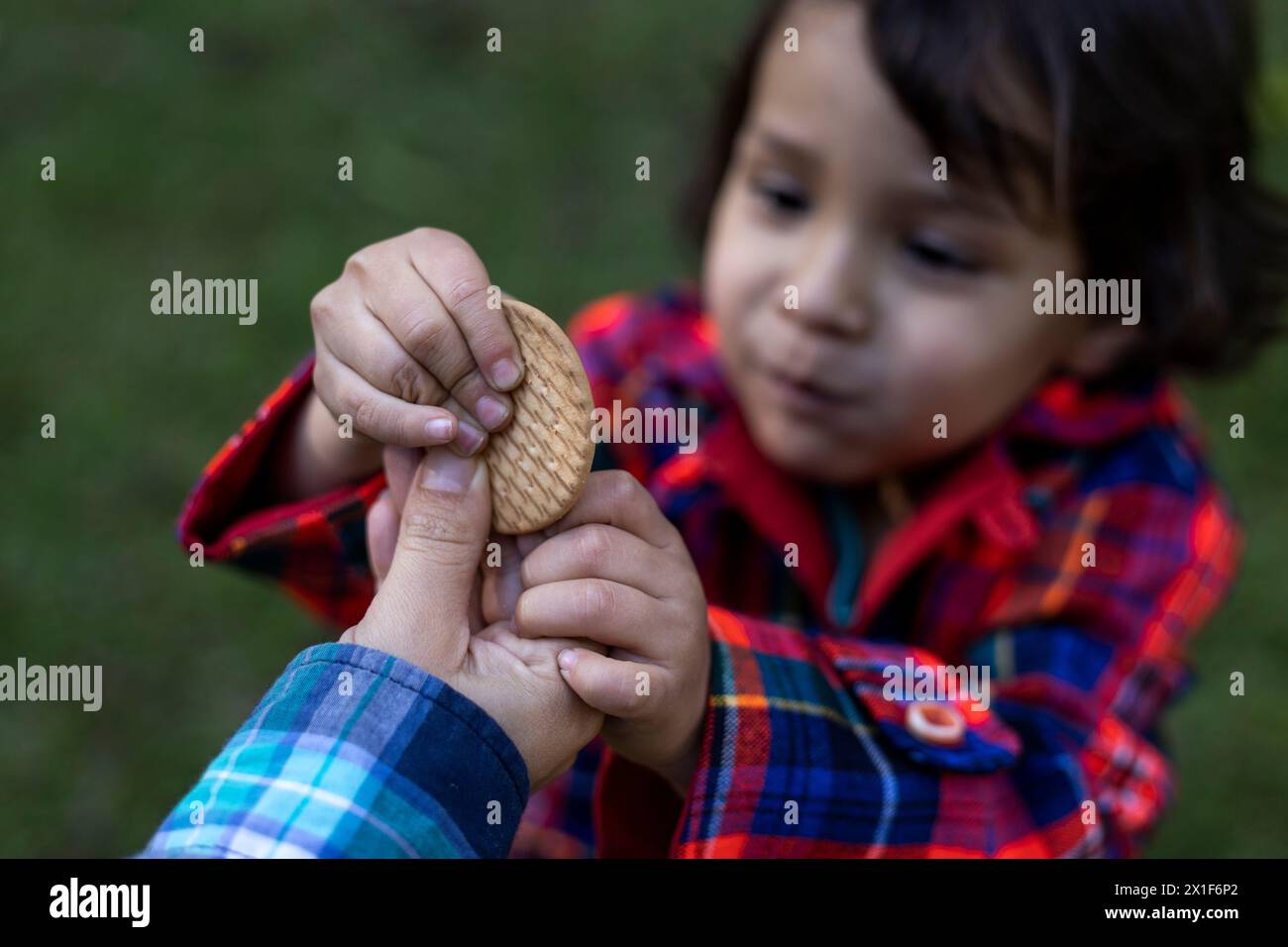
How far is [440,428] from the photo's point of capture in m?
0.65

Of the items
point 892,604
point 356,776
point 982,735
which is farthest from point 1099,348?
point 356,776

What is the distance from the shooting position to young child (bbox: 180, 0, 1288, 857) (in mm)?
697

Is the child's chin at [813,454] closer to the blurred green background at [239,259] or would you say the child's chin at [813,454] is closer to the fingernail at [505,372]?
the fingernail at [505,372]

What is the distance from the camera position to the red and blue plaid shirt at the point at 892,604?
797 millimetres

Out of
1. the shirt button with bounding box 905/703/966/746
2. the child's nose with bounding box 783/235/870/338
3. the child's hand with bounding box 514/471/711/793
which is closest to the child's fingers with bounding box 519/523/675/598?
the child's hand with bounding box 514/471/711/793

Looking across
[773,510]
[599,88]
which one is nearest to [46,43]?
[599,88]

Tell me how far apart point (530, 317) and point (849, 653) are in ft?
1.09

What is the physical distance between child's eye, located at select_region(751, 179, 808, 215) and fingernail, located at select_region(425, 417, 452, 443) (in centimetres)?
50

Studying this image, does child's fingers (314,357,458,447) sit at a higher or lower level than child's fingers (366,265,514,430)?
lower

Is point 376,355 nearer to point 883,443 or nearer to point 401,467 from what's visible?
point 401,467

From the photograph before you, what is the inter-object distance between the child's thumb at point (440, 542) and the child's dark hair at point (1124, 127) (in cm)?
53

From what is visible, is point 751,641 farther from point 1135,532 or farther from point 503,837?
point 1135,532

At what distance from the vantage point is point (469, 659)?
66cm

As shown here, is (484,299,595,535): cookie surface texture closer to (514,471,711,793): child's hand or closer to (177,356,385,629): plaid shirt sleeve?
(514,471,711,793): child's hand
